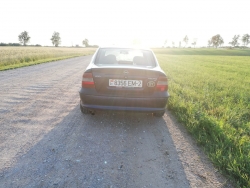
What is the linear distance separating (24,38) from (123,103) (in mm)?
133654

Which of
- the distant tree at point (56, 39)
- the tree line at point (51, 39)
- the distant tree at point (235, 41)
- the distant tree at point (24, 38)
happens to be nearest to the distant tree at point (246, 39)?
the distant tree at point (235, 41)

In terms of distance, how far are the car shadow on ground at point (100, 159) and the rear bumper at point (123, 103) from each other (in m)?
0.40

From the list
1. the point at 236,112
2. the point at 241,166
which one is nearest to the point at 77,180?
the point at 241,166

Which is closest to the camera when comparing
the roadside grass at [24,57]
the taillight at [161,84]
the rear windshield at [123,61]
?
the taillight at [161,84]

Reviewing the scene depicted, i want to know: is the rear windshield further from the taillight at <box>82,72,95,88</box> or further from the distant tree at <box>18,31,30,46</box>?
the distant tree at <box>18,31,30,46</box>

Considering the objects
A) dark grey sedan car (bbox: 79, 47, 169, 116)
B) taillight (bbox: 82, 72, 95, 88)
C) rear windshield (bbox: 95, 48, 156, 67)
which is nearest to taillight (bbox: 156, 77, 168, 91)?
dark grey sedan car (bbox: 79, 47, 169, 116)

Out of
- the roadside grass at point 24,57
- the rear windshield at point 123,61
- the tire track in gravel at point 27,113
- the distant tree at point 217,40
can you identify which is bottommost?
the tire track in gravel at point 27,113

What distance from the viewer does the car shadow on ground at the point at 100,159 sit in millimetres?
2080

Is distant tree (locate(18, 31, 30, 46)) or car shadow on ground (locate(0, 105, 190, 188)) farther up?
distant tree (locate(18, 31, 30, 46))

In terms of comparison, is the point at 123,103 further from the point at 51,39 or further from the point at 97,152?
the point at 51,39

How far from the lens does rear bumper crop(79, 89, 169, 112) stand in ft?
11.0

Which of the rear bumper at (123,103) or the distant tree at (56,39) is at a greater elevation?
the distant tree at (56,39)

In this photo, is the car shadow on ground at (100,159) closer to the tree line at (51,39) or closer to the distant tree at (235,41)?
the tree line at (51,39)

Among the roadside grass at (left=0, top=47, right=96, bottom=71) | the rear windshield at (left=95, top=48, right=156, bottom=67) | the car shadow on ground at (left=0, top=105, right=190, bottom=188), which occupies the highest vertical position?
the rear windshield at (left=95, top=48, right=156, bottom=67)
